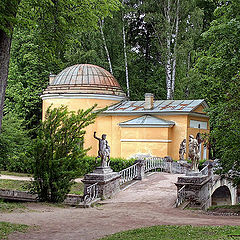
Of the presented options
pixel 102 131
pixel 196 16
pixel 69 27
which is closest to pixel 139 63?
pixel 196 16

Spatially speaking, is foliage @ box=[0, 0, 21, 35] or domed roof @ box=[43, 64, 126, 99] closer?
foliage @ box=[0, 0, 21, 35]

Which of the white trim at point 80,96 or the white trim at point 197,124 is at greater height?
the white trim at point 80,96

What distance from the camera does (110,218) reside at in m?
11.0

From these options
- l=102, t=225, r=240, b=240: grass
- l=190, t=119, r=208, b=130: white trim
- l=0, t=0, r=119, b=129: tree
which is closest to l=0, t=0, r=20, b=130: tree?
l=0, t=0, r=119, b=129: tree

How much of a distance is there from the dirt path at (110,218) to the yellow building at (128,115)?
8953mm

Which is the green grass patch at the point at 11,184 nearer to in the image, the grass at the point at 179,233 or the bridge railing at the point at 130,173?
the bridge railing at the point at 130,173

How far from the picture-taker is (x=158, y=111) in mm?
26656

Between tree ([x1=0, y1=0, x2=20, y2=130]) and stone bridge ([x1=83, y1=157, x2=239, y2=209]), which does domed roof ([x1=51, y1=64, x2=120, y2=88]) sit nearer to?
stone bridge ([x1=83, y1=157, x2=239, y2=209])

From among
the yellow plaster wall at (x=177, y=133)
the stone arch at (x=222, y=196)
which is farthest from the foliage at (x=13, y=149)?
the stone arch at (x=222, y=196)

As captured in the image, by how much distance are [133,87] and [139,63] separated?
304 centimetres

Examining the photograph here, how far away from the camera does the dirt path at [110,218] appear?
8.58 meters

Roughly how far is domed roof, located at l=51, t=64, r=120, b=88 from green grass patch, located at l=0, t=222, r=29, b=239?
814 inches

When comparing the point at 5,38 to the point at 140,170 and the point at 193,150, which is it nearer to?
the point at 193,150

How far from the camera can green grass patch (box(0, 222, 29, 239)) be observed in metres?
7.98
